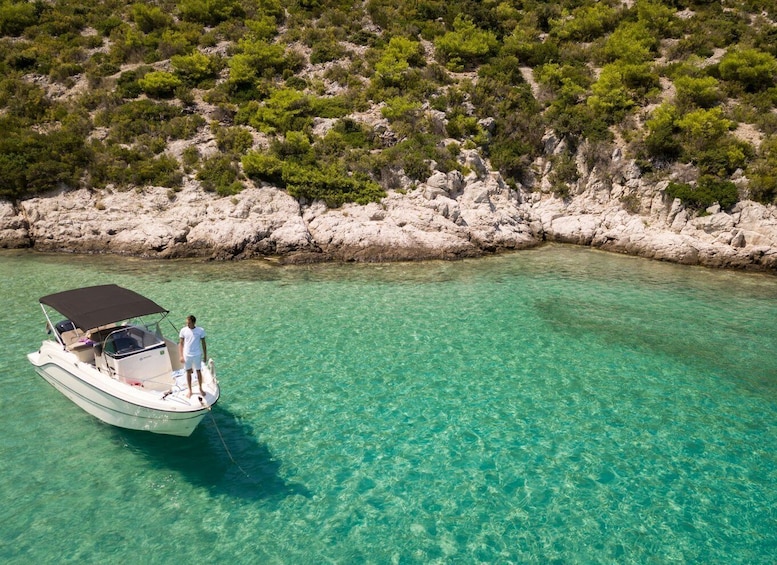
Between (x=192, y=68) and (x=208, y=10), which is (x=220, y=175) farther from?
(x=208, y=10)

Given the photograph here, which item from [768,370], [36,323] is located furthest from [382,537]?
[36,323]

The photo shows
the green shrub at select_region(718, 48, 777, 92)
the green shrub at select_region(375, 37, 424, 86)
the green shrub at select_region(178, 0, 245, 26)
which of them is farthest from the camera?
the green shrub at select_region(178, 0, 245, 26)

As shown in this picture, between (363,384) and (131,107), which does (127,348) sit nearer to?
(363,384)

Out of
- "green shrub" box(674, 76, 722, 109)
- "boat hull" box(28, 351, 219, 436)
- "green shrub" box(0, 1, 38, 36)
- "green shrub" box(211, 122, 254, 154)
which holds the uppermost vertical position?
"green shrub" box(0, 1, 38, 36)

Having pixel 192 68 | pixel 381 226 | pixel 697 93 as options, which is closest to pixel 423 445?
pixel 381 226

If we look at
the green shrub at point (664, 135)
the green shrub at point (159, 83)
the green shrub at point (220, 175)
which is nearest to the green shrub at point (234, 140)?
the green shrub at point (220, 175)

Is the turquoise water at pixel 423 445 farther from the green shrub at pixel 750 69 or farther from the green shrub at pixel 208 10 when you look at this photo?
the green shrub at pixel 208 10

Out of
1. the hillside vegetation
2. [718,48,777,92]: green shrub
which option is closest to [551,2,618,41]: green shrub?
the hillside vegetation

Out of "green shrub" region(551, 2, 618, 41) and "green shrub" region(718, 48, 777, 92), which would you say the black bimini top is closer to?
"green shrub" region(718, 48, 777, 92)
